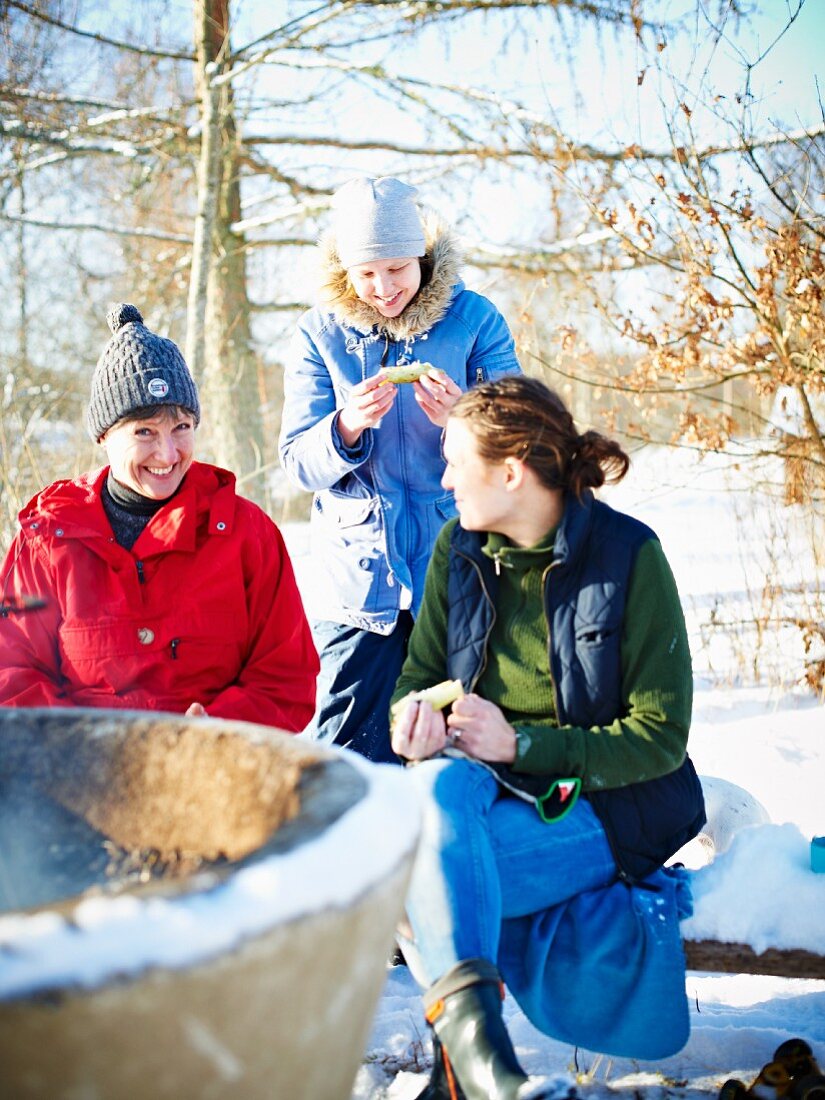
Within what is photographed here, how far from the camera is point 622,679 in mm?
2168

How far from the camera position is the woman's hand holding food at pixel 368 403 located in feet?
9.43


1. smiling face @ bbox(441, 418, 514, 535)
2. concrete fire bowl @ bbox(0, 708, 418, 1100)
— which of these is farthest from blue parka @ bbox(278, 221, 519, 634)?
concrete fire bowl @ bbox(0, 708, 418, 1100)

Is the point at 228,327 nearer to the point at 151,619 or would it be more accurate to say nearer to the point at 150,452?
the point at 150,452

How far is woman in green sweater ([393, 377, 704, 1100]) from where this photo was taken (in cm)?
189

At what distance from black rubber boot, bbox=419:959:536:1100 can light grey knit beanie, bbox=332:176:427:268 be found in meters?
2.00

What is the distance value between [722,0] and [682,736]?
4.05 m

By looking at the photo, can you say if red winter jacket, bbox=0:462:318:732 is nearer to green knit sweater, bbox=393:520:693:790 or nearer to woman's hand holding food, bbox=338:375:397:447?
woman's hand holding food, bbox=338:375:397:447

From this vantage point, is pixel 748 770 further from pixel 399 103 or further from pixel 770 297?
pixel 399 103

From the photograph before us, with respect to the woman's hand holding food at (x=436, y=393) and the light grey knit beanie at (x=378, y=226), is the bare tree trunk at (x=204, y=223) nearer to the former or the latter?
the light grey knit beanie at (x=378, y=226)

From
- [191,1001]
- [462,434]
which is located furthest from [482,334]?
[191,1001]

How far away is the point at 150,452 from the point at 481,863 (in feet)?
4.63

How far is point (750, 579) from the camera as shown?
6.66m

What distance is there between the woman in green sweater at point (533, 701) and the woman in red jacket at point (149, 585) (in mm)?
516

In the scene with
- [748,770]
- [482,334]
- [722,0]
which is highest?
[722,0]
